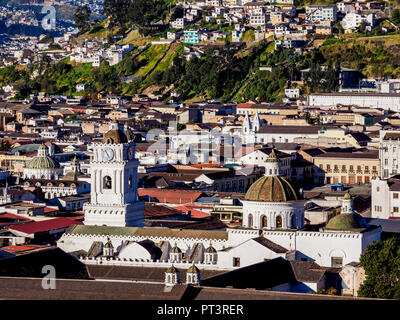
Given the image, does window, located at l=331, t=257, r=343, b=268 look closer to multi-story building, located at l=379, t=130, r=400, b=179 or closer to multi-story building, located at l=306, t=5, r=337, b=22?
multi-story building, located at l=379, t=130, r=400, b=179

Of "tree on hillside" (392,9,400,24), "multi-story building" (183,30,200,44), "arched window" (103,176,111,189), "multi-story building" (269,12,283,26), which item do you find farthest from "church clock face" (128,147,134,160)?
"multi-story building" (183,30,200,44)

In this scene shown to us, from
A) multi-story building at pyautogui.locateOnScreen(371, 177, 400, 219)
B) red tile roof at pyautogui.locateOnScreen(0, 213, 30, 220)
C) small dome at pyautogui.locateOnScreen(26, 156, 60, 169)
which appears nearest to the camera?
red tile roof at pyautogui.locateOnScreen(0, 213, 30, 220)

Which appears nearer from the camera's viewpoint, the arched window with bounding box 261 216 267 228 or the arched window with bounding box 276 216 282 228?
the arched window with bounding box 276 216 282 228

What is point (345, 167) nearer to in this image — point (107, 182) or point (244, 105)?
point (244, 105)

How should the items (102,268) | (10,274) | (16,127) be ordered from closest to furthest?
1. (10,274)
2. (102,268)
3. (16,127)

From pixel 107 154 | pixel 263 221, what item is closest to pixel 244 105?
pixel 107 154

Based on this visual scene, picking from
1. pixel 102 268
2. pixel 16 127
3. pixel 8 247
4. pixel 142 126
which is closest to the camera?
pixel 102 268
